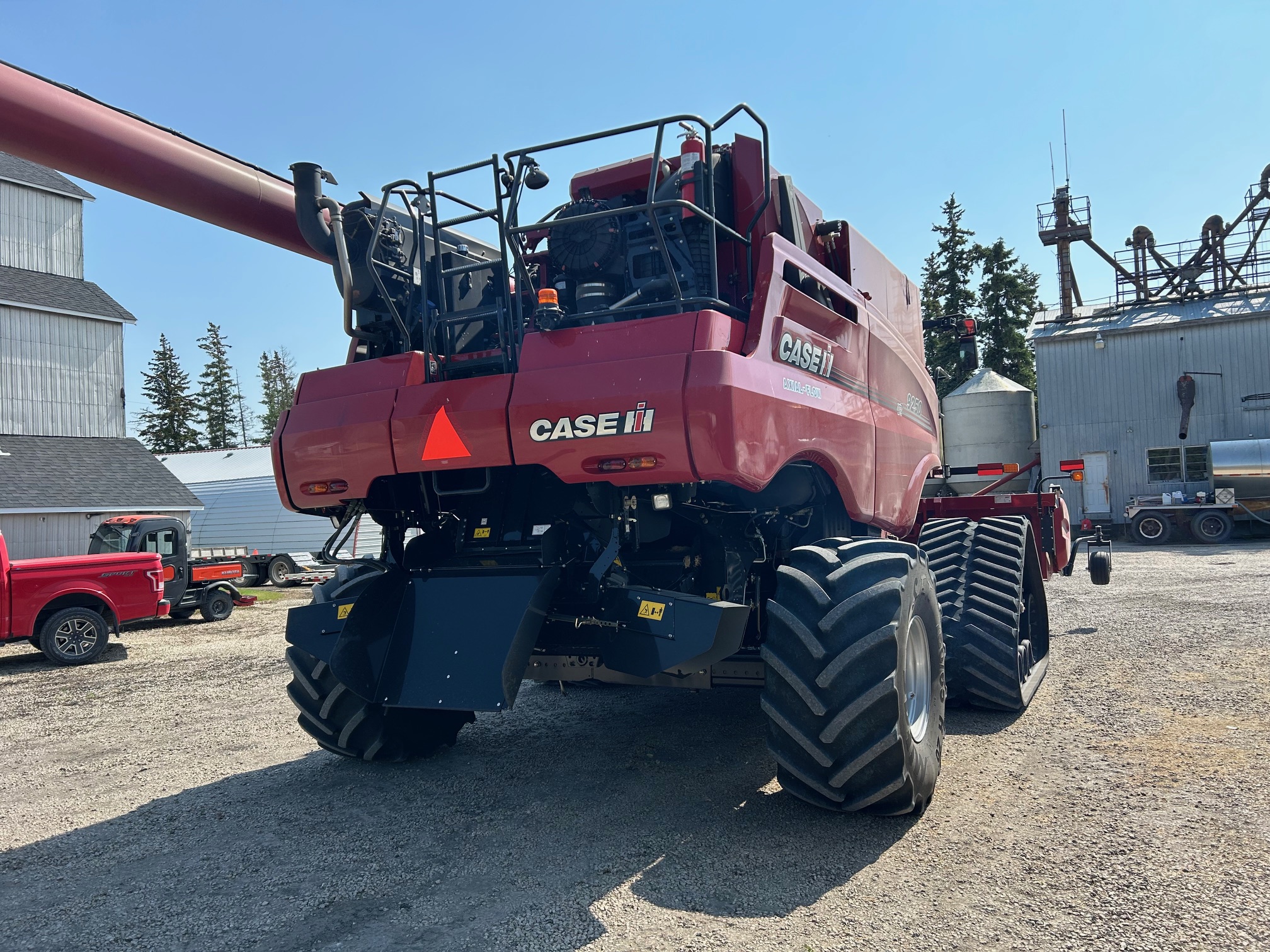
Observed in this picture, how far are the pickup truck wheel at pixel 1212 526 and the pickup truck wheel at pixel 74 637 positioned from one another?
82.6ft

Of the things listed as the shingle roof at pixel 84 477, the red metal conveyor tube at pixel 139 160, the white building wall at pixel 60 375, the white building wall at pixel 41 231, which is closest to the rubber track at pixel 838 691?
the red metal conveyor tube at pixel 139 160

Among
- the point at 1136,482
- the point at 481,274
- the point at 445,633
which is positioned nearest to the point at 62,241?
the point at 481,274

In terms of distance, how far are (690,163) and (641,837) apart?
3738mm

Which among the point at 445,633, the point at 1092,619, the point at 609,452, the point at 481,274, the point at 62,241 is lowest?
the point at 1092,619

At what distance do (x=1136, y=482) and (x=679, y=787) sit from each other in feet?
91.2

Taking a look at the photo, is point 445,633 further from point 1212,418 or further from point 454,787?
point 1212,418

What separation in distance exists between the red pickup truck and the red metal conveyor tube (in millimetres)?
8021

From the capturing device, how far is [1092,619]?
35.5 feet

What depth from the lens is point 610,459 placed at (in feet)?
13.3

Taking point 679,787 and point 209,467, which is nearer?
point 679,787

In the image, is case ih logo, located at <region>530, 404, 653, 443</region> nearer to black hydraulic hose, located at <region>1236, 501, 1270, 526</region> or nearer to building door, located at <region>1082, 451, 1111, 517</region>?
black hydraulic hose, located at <region>1236, 501, 1270, 526</region>

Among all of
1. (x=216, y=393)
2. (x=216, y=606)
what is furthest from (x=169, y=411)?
(x=216, y=606)

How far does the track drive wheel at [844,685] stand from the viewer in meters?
3.87

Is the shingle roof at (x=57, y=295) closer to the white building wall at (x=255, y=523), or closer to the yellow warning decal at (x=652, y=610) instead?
the white building wall at (x=255, y=523)
